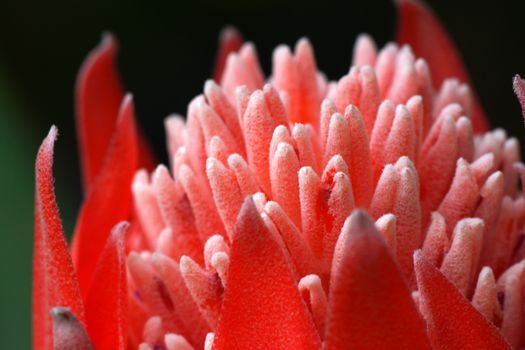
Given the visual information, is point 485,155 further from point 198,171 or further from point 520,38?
point 520,38

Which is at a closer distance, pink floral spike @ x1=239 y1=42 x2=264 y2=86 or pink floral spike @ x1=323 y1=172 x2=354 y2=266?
pink floral spike @ x1=323 y1=172 x2=354 y2=266

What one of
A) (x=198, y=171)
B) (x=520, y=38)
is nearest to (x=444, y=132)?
(x=198, y=171)

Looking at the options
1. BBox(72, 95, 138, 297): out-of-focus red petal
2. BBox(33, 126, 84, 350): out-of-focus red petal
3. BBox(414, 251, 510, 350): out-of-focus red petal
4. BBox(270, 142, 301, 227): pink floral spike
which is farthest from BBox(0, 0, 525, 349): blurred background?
BBox(414, 251, 510, 350): out-of-focus red petal

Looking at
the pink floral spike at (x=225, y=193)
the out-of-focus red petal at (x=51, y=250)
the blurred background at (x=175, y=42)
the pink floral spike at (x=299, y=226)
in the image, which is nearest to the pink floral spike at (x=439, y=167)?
the pink floral spike at (x=299, y=226)

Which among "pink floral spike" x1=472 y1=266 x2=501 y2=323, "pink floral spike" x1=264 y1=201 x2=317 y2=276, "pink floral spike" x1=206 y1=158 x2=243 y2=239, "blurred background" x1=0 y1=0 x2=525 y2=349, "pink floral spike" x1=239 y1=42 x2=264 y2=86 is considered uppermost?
"blurred background" x1=0 y1=0 x2=525 y2=349

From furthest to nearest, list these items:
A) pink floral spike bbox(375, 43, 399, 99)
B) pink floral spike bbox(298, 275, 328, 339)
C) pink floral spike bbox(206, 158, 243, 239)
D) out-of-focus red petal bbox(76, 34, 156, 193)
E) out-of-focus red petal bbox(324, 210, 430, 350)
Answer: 1. out-of-focus red petal bbox(76, 34, 156, 193)
2. pink floral spike bbox(375, 43, 399, 99)
3. pink floral spike bbox(206, 158, 243, 239)
4. pink floral spike bbox(298, 275, 328, 339)
5. out-of-focus red petal bbox(324, 210, 430, 350)

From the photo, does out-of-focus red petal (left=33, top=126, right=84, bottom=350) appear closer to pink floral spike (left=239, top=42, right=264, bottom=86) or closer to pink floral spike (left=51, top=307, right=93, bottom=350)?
pink floral spike (left=51, top=307, right=93, bottom=350)

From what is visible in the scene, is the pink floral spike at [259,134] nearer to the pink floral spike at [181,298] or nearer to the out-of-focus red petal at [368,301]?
the pink floral spike at [181,298]
